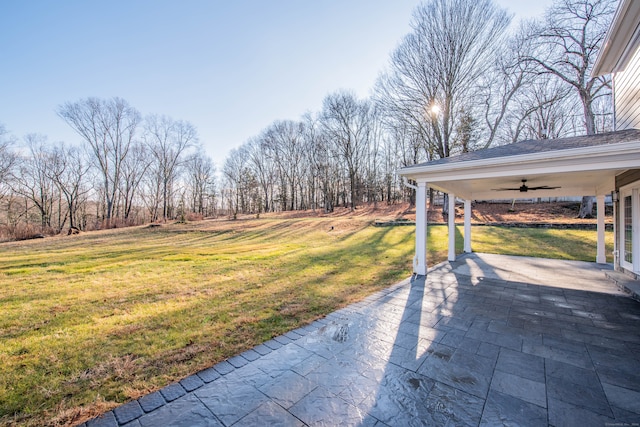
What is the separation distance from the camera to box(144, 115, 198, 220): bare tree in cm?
2566

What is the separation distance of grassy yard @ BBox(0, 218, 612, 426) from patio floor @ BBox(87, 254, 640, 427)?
1.26 ft

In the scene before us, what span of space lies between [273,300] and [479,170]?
171 inches

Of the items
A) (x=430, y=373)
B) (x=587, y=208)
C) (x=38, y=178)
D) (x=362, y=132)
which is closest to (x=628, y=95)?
(x=430, y=373)

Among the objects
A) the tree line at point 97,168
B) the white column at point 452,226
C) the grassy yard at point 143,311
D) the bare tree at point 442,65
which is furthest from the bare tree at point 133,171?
the white column at point 452,226

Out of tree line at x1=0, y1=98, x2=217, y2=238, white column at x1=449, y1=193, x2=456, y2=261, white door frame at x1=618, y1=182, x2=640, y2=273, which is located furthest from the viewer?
tree line at x1=0, y1=98, x2=217, y2=238

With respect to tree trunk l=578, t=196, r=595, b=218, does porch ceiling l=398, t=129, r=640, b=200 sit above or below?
above

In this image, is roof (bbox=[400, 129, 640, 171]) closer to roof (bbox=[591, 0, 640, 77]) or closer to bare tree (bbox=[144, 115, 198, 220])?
roof (bbox=[591, 0, 640, 77])

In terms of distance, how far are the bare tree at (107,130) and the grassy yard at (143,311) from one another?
786 inches

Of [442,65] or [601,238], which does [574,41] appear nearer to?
[442,65]

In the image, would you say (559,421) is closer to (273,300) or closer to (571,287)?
(273,300)

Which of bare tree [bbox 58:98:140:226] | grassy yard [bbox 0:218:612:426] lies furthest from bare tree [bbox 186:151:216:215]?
grassy yard [bbox 0:218:612:426]

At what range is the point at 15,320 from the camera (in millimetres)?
3395

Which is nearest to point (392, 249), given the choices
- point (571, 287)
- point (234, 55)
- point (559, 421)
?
point (571, 287)

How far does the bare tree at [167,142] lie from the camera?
25661 mm
